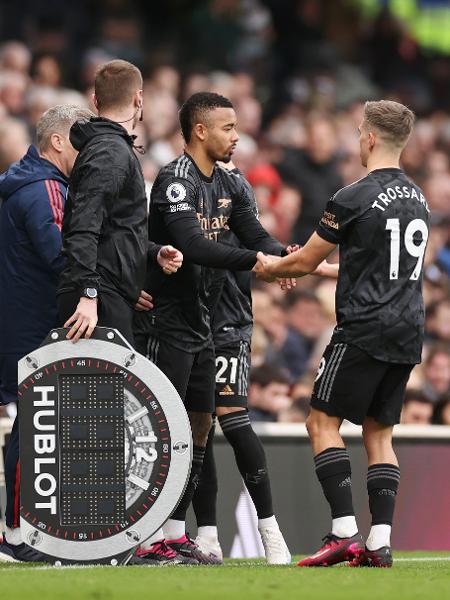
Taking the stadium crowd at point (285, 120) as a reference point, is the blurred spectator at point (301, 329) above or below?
below

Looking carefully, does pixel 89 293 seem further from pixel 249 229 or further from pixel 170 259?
pixel 249 229

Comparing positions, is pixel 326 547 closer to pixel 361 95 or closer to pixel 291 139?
pixel 291 139

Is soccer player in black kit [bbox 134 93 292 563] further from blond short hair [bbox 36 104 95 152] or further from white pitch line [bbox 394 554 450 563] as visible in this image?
white pitch line [bbox 394 554 450 563]

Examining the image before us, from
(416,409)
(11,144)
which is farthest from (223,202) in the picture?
(11,144)

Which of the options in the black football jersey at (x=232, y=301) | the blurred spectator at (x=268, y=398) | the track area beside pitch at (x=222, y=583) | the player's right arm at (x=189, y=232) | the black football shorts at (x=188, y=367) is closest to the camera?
Answer: the track area beside pitch at (x=222, y=583)

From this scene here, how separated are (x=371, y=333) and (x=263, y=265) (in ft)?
2.18

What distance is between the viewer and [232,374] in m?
7.55

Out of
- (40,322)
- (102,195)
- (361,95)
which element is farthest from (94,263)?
(361,95)

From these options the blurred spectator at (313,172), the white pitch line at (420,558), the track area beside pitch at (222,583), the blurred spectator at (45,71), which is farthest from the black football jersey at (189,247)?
the blurred spectator at (313,172)

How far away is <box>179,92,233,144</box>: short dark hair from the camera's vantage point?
7426 mm

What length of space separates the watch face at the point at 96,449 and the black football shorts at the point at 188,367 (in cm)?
65

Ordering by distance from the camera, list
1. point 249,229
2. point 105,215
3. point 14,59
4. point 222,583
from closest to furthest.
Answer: point 222,583 < point 105,215 < point 249,229 < point 14,59

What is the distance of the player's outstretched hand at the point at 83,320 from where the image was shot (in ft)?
21.4

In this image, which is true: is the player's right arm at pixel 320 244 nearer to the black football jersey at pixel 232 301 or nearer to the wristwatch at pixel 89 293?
the black football jersey at pixel 232 301
